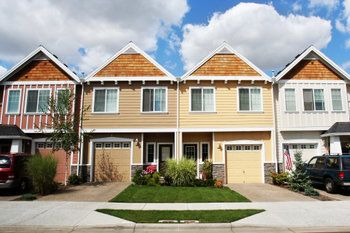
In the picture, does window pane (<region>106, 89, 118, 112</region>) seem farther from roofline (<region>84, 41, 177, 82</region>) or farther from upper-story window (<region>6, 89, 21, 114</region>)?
upper-story window (<region>6, 89, 21, 114</region>)

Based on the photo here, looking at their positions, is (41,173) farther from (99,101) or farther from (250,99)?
(250,99)

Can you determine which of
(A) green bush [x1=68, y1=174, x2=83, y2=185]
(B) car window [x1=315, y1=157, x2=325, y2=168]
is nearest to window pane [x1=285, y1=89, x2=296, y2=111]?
(B) car window [x1=315, y1=157, x2=325, y2=168]

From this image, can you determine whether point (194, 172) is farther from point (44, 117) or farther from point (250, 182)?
point (44, 117)

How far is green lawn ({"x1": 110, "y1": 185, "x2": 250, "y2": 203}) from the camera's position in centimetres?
1314

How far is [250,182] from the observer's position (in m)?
19.7

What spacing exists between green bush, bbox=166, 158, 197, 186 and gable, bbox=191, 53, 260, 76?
20.3 ft

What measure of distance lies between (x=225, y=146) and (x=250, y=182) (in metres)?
2.76

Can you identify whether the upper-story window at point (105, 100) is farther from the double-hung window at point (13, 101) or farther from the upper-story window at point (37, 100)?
the double-hung window at point (13, 101)

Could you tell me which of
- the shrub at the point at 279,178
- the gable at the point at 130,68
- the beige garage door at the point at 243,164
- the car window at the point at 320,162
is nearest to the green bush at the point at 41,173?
the gable at the point at 130,68

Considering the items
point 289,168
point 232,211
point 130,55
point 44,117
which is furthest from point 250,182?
point 44,117

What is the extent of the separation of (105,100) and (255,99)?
985 cm

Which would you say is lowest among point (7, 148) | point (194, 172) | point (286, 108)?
point (194, 172)

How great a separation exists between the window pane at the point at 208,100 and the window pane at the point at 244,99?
1.86m

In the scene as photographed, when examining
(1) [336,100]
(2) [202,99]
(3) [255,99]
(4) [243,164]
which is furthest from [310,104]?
(2) [202,99]
